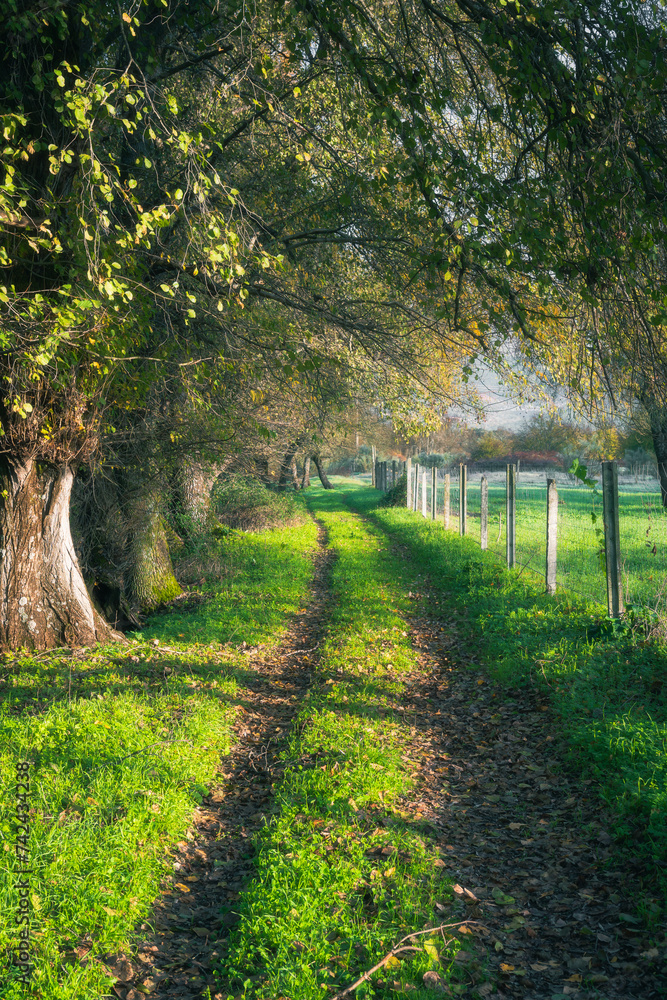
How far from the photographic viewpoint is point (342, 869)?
169 inches

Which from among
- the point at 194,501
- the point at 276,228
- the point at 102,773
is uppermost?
the point at 276,228

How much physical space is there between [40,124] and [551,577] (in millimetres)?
9008

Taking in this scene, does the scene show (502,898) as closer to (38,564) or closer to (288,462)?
(38,564)

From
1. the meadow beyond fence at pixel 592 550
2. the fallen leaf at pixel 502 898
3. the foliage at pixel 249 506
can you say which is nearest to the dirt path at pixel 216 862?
the fallen leaf at pixel 502 898

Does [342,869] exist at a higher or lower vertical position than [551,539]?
lower

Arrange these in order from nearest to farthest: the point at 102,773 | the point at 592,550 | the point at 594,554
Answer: the point at 102,773 < the point at 594,554 < the point at 592,550

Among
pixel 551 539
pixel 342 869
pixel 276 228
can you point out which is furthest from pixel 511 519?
pixel 342 869

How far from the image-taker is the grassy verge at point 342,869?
11.6 ft

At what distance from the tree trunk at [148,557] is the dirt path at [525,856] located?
265 inches

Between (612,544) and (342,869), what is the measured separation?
17.9ft

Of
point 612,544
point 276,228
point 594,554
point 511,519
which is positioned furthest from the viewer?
point 511,519

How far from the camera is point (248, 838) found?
504cm

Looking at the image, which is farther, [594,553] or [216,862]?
[594,553]

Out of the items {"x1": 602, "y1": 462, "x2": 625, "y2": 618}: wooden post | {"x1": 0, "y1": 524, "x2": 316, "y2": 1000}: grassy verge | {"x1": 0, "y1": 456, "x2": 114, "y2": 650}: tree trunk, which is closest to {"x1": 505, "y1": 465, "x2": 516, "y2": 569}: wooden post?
{"x1": 602, "y1": 462, "x2": 625, "y2": 618}: wooden post
